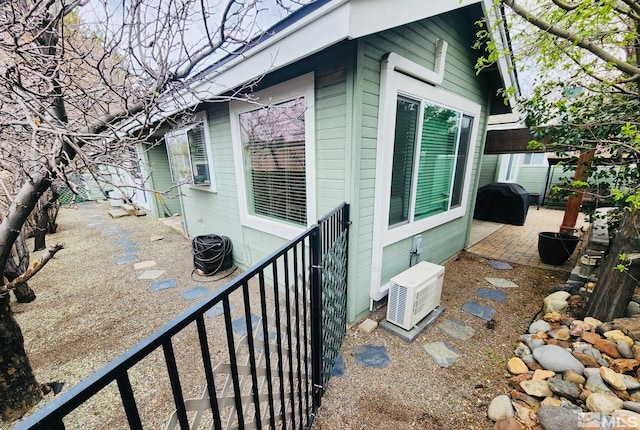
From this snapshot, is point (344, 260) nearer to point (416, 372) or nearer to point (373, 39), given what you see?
point (416, 372)

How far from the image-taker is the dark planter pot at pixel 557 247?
166 inches

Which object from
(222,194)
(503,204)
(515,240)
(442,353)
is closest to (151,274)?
(222,194)

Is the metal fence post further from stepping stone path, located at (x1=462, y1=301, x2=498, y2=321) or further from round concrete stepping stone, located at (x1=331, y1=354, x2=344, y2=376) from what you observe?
stepping stone path, located at (x1=462, y1=301, x2=498, y2=321)

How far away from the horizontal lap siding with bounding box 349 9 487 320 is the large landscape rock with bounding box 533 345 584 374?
154cm

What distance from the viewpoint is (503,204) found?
7402 mm

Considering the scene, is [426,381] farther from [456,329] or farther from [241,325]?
[241,325]

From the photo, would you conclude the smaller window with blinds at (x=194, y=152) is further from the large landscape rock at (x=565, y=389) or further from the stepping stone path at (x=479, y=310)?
the large landscape rock at (x=565, y=389)

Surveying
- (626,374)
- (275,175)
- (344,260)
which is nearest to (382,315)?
(344,260)

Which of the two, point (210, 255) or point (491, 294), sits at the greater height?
point (210, 255)

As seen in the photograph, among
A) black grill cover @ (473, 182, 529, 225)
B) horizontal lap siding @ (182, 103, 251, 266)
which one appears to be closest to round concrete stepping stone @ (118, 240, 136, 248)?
horizontal lap siding @ (182, 103, 251, 266)

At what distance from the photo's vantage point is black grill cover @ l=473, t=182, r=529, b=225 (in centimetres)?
714

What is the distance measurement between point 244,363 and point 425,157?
10.2ft

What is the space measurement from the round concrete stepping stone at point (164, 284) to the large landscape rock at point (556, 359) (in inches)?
180

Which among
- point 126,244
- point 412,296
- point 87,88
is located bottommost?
point 126,244
